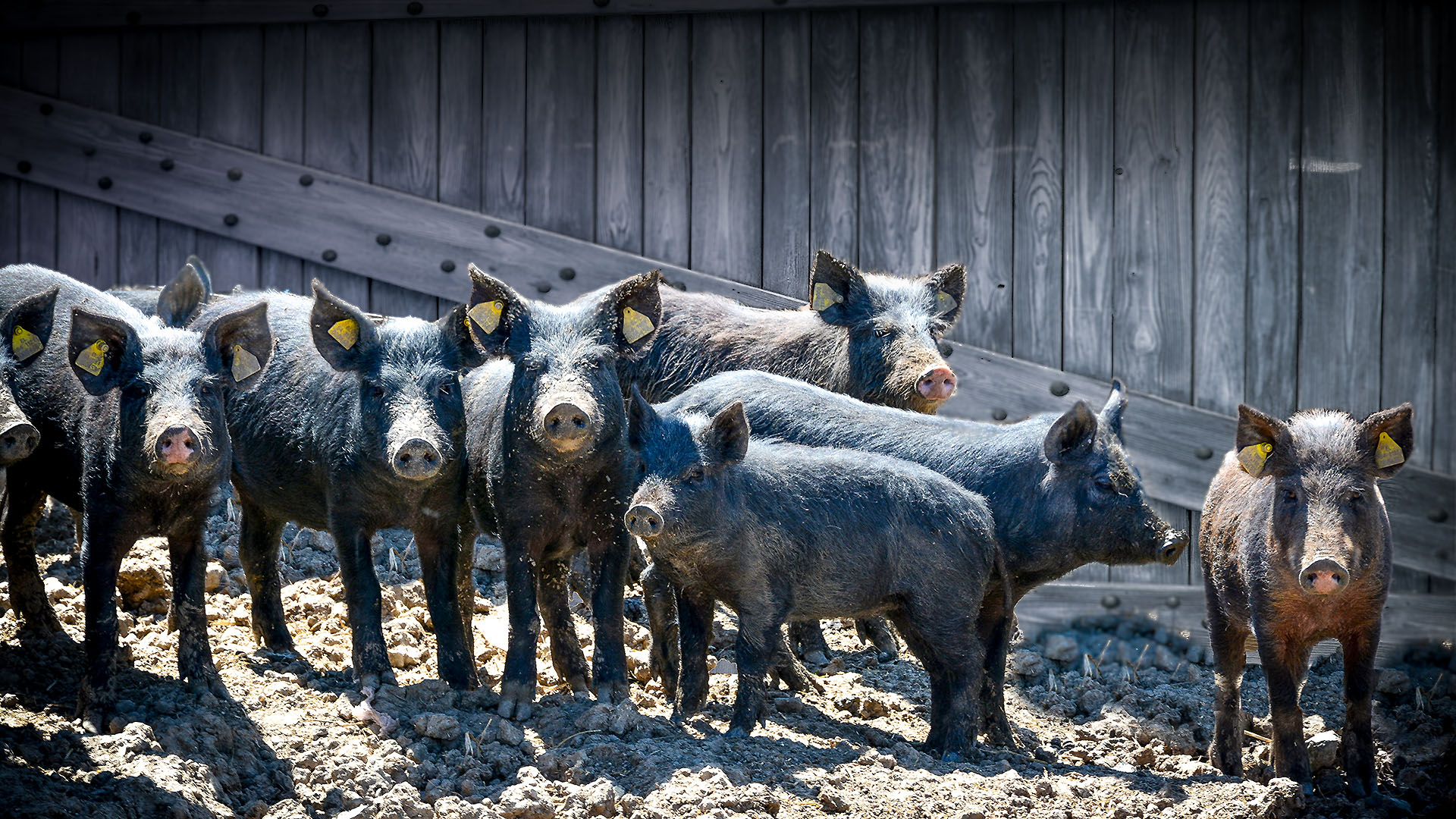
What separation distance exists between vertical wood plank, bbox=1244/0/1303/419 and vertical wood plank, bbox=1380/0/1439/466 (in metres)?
0.50

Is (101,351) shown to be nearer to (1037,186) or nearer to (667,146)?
(667,146)

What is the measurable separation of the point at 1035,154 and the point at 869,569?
12.1ft

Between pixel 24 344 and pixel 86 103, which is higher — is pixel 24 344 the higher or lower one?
the lower one

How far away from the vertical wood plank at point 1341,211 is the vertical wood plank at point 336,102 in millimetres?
5548

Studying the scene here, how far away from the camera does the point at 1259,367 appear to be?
9.09 meters

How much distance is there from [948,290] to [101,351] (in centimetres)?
435

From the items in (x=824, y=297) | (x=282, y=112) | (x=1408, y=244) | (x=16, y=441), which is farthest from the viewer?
(x=282, y=112)

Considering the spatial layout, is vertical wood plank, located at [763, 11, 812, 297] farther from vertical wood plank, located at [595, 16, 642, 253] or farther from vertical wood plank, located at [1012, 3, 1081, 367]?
vertical wood plank, located at [1012, 3, 1081, 367]

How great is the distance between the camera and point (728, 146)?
924cm

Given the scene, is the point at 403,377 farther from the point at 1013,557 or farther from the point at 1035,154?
the point at 1035,154

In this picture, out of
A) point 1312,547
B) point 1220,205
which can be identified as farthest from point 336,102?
point 1312,547

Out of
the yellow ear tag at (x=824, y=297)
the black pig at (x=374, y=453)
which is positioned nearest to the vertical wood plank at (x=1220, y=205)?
the yellow ear tag at (x=824, y=297)

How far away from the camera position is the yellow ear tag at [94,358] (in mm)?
6070

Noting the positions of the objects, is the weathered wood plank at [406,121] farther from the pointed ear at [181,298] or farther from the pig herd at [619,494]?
the pig herd at [619,494]
